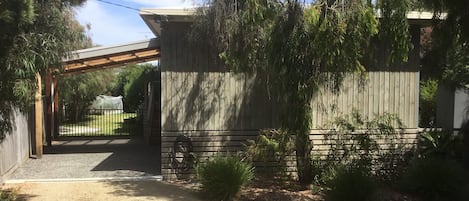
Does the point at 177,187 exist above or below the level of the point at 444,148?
below

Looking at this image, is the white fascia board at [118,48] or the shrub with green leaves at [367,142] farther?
the white fascia board at [118,48]

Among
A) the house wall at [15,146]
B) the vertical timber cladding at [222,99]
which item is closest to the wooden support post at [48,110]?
the house wall at [15,146]

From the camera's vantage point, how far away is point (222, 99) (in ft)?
29.2

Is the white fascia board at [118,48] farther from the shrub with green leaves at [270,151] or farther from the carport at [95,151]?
the shrub with green leaves at [270,151]

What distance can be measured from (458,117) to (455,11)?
5048 millimetres

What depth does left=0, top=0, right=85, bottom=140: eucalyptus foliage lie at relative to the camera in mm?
5148

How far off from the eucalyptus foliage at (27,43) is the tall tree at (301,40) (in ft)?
8.61

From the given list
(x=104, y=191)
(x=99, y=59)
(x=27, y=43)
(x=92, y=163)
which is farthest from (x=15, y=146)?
(x=27, y=43)

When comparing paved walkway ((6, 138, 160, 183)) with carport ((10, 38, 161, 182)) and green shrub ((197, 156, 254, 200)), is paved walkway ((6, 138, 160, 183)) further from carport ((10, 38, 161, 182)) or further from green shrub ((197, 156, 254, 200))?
green shrub ((197, 156, 254, 200))

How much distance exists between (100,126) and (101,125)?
559 millimetres

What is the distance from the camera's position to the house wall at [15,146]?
8508 millimetres

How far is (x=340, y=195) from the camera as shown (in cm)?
689

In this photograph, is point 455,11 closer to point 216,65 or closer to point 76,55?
point 216,65

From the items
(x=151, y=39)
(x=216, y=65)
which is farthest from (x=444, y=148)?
(x=151, y=39)
